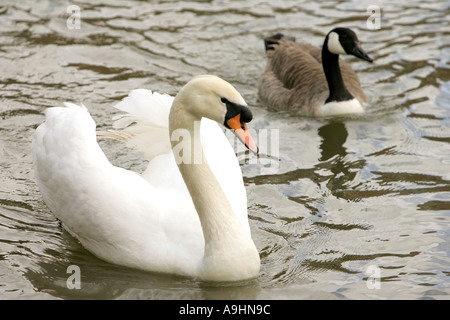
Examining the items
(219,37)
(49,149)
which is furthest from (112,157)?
(219,37)

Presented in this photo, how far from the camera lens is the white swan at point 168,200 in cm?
581

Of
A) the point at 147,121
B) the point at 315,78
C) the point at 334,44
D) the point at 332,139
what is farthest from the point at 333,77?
the point at 147,121

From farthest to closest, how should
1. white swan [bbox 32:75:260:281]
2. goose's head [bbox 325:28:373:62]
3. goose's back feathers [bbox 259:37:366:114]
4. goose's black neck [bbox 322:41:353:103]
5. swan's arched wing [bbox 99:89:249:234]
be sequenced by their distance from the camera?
1. goose's back feathers [bbox 259:37:366:114]
2. goose's head [bbox 325:28:373:62]
3. goose's black neck [bbox 322:41:353:103]
4. swan's arched wing [bbox 99:89:249:234]
5. white swan [bbox 32:75:260:281]

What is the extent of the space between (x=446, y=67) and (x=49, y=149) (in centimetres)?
663

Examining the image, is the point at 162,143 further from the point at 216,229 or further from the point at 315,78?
the point at 315,78

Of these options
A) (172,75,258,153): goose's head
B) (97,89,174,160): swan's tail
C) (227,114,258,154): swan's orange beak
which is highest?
(172,75,258,153): goose's head

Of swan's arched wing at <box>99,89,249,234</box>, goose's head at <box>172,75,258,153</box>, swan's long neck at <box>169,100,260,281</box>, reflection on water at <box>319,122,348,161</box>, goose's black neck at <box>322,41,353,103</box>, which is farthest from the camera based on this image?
goose's black neck at <box>322,41,353,103</box>

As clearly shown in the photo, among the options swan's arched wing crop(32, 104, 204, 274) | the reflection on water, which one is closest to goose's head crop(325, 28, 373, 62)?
the reflection on water

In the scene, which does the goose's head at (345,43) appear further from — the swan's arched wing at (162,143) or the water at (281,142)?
the swan's arched wing at (162,143)

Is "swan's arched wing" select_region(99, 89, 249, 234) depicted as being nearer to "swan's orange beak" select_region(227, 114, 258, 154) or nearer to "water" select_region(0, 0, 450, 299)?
"water" select_region(0, 0, 450, 299)

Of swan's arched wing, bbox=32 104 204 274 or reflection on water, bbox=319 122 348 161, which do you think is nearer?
swan's arched wing, bbox=32 104 204 274

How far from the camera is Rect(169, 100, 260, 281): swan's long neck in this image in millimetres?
6000

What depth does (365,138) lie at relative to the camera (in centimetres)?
949

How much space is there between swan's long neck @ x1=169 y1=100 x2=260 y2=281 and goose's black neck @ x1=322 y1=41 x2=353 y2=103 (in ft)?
14.9
